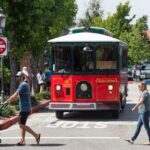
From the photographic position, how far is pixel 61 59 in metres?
20.6

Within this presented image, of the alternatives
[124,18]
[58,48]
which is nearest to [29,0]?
[58,48]

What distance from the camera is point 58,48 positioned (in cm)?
2059

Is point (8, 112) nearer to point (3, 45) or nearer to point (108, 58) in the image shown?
point (3, 45)

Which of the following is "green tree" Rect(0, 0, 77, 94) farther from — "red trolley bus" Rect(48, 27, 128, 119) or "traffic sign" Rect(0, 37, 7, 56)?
"traffic sign" Rect(0, 37, 7, 56)

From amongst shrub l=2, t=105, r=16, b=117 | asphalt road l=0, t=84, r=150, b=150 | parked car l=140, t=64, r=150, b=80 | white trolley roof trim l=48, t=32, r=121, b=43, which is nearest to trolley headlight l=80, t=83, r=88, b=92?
asphalt road l=0, t=84, r=150, b=150

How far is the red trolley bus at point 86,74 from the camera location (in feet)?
66.2

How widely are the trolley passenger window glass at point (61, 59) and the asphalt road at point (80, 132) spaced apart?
174 centimetres

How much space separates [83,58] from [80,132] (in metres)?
4.51

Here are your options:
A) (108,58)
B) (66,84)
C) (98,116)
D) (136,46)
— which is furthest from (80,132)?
(136,46)

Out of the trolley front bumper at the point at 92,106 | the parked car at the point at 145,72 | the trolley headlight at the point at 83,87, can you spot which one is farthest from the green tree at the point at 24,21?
the parked car at the point at 145,72

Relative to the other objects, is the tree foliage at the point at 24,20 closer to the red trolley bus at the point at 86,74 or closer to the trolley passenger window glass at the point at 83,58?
the red trolley bus at the point at 86,74

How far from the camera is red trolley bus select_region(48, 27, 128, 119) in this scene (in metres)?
20.2

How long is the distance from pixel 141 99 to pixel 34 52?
16193 mm

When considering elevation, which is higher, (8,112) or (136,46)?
(136,46)
